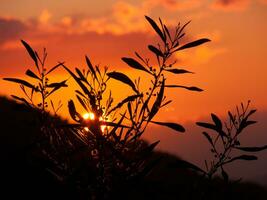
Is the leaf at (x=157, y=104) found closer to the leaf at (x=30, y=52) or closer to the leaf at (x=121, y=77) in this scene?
the leaf at (x=121, y=77)

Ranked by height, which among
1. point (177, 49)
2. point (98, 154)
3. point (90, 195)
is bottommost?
point (90, 195)

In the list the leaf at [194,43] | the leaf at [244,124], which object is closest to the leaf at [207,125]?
the leaf at [244,124]

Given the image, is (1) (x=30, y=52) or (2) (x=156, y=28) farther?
(1) (x=30, y=52)

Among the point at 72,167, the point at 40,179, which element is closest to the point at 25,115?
the point at 40,179

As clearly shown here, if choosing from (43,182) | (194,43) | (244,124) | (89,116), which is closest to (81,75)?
(89,116)

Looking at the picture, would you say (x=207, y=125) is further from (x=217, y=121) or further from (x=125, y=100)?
(x=125, y=100)

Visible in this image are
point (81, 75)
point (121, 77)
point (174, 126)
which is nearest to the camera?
point (174, 126)

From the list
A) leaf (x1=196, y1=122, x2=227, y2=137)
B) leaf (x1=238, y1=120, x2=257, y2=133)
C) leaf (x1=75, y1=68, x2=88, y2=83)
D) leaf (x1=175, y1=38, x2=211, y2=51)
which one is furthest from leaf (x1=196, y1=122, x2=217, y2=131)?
leaf (x1=75, y1=68, x2=88, y2=83)

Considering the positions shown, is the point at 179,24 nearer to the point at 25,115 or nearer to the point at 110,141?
the point at 110,141

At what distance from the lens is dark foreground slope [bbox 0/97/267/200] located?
11.7ft

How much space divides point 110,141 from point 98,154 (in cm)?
13

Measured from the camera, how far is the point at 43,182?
830 centimetres

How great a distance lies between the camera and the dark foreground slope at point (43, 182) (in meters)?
3.57

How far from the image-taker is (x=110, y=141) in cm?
365
